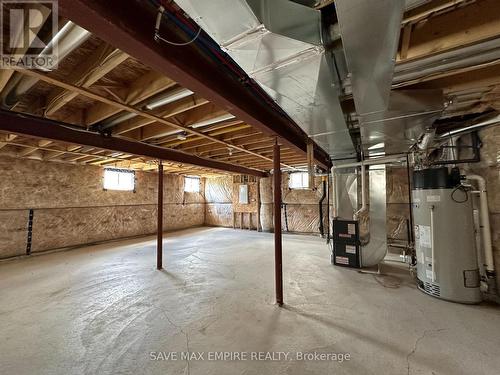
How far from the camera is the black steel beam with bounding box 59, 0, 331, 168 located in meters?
0.90

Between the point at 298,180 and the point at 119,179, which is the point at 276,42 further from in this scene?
the point at 119,179

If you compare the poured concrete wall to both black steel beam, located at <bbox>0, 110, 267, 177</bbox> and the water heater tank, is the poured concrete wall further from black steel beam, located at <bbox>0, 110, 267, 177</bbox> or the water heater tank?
the water heater tank

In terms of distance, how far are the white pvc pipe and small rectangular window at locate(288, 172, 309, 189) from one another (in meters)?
4.36

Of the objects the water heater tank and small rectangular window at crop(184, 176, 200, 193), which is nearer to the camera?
the water heater tank

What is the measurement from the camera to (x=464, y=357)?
151cm

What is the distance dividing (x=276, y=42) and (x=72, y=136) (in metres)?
2.95

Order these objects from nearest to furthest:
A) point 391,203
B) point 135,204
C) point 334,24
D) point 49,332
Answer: point 334,24 → point 49,332 → point 391,203 → point 135,204

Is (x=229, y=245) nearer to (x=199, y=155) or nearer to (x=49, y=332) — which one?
(x=199, y=155)

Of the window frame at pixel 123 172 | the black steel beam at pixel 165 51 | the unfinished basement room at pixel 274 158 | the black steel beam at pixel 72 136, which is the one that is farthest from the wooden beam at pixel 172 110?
the window frame at pixel 123 172

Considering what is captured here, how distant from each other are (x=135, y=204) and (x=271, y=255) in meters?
4.85

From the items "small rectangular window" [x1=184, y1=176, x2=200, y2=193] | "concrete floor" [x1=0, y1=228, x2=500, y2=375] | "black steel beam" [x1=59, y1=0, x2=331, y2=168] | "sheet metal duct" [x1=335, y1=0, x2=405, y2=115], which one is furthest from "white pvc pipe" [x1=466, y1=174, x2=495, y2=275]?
"small rectangular window" [x1=184, y1=176, x2=200, y2=193]

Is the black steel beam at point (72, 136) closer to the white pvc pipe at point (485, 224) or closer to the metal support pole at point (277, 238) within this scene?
the metal support pole at point (277, 238)

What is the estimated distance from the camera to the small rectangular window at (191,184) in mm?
8289

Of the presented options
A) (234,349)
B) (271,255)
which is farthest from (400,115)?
(271,255)
